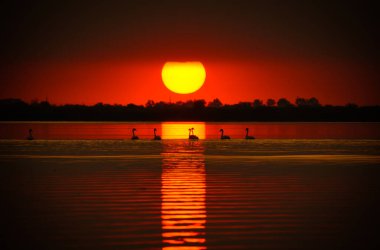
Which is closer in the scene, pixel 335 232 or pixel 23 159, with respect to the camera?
pixel 335 232

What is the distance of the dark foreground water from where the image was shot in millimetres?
9859

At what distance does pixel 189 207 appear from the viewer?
42.0ft

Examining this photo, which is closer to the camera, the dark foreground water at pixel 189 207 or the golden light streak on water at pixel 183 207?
the golden light streak on water at pixel 183 207

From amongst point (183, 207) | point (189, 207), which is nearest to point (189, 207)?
point (189, 207)

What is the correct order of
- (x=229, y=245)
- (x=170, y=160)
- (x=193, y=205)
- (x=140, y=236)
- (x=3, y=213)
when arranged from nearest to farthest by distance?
(x=229, y=245)
(x=140, y=236)
(x=3, y=213)
(x=193, y=205)
(x=170, y=160)

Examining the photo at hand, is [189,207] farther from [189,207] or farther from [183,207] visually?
[183,207]

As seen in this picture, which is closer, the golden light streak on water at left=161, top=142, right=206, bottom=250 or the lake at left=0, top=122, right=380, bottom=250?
the golden light streak on water at left=161, top=142, right=206, bottom=250

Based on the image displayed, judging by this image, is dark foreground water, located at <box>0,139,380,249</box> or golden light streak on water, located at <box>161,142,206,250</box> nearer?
golden light streak on water, located at <box>161,142,206,250</box>

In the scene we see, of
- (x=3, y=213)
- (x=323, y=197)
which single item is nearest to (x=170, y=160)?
(x=323, y=197)

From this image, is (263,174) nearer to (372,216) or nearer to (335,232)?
(372,216)

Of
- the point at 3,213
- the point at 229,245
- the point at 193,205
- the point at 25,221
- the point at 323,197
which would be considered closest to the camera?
the point at 229,245

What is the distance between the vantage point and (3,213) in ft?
40.0

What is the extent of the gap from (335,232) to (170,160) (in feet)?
51.4

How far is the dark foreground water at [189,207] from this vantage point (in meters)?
9.86
